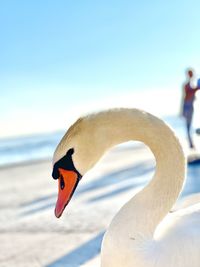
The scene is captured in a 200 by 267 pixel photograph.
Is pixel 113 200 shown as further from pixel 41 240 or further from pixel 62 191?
Answer: pixel 62 191

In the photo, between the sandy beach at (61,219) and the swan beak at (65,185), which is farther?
the sandy beach at (61,219)

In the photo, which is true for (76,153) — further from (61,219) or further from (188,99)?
(188,99)

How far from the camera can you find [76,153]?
2021 mm

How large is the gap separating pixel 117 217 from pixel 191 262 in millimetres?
368

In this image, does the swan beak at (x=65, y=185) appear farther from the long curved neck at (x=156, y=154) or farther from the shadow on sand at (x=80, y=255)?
the shadow on sand at (x=80, y=255)

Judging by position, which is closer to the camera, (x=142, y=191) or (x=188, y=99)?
(x=142, y=191)

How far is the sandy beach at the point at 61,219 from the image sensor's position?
3.31m

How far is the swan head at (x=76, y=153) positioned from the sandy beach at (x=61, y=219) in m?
1.15

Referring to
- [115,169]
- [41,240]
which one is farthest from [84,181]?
[41,240]

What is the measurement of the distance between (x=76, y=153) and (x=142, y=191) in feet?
1.17

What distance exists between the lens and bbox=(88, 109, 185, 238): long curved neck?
2053 mm

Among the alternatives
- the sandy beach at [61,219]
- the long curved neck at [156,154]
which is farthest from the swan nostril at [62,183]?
the sandy beach at [61,219]

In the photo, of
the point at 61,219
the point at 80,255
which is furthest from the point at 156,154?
the point at 61,219

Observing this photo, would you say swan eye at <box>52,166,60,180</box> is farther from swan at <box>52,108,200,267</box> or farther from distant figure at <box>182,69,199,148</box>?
distant figure at <box>182,69,199,148</box>
